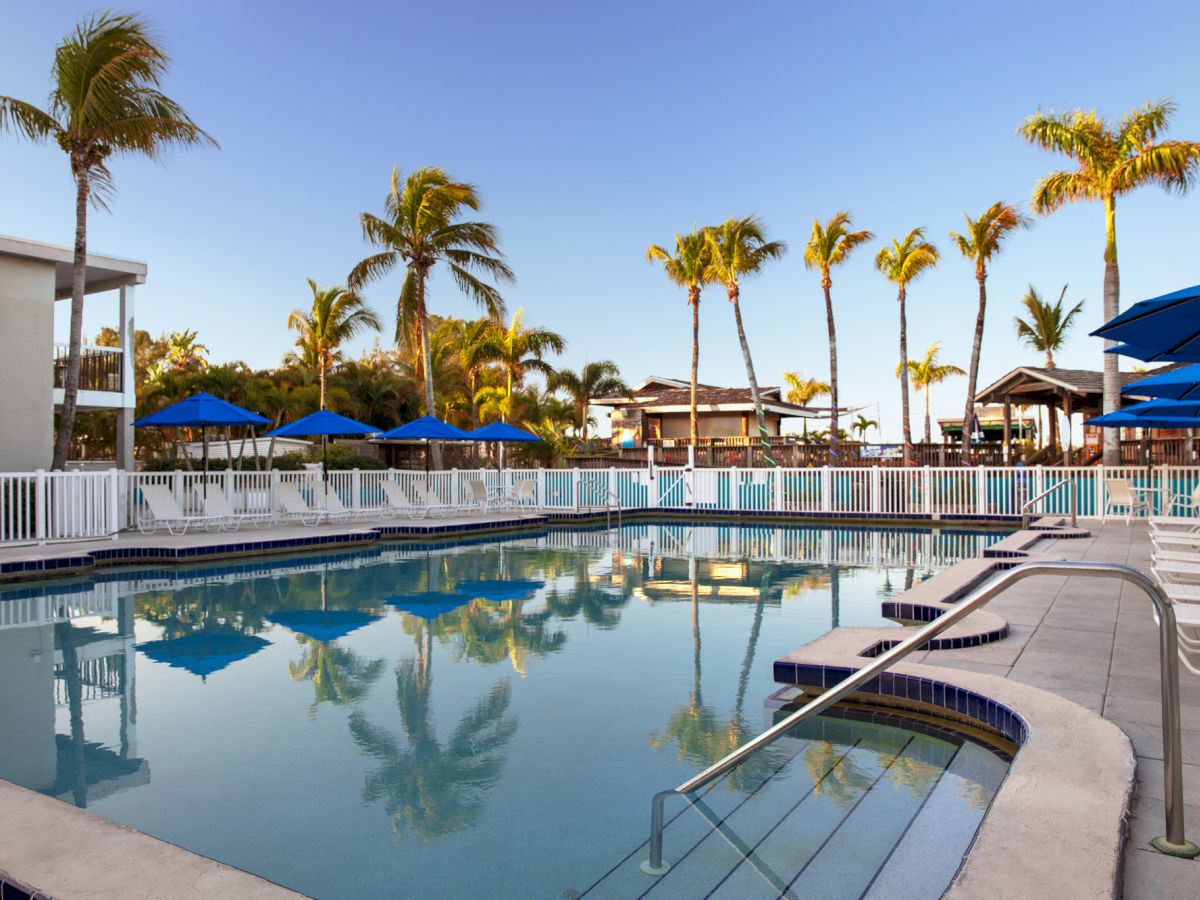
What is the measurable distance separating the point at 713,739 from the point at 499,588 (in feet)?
18.1

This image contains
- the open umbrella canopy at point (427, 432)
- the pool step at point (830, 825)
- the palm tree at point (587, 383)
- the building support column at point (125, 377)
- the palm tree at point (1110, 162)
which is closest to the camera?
the pool step at point (830, 825)

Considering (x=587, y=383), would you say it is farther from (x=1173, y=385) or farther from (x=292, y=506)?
(x=1173, y=385)

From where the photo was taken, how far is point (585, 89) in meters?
24.0

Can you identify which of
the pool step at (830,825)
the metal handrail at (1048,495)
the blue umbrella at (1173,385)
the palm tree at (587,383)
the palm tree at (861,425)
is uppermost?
the palm tree at (587,383)

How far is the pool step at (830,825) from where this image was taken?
265 centimetres

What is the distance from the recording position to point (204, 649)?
6.39 metres

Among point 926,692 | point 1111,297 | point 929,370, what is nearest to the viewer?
point 926,692

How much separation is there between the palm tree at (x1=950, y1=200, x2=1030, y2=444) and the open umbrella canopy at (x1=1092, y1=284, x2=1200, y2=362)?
886 inches

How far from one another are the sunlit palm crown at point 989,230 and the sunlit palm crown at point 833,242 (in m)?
3.20

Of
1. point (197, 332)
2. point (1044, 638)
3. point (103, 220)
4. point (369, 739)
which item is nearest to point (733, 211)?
point (103, 220)

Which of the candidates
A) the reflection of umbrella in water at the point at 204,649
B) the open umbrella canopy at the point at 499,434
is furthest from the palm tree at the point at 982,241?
the reflection of umbrella in water at the point at 204,649

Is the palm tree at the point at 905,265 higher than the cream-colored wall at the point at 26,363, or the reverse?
the palm tree at the point at 905,265

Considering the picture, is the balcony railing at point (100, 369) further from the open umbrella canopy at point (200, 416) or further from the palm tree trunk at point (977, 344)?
the palm tree trunk at point (977, 344)

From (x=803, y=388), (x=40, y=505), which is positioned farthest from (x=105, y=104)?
(x=803, y=388)
